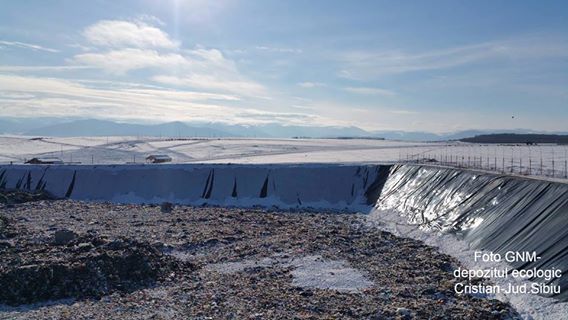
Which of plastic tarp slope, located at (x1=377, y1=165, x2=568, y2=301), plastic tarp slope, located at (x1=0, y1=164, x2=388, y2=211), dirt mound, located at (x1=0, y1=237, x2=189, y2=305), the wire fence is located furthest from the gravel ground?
plastic tarp slope, located at (x1=0, y1=164, x2=388, y2=211)

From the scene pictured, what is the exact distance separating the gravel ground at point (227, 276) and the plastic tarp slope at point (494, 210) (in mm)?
1938

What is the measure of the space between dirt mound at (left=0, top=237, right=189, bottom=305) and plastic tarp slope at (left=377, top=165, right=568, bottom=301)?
11.3m

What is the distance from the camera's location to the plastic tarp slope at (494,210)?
15.2 m

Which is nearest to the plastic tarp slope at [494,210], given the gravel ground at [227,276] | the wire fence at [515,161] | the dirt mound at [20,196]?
the gravel ground at [227,276]

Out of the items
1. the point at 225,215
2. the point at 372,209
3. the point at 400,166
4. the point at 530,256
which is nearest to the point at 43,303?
the point at 530,256

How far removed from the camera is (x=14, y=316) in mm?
12109

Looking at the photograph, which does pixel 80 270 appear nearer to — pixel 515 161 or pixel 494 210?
pixel 494 210

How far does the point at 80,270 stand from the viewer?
46.7 ft

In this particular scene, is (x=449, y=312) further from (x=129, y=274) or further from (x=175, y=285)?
(x=129, y=274)

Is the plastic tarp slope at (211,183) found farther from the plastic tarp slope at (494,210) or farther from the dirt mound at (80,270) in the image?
the dirt mound at (80,270)

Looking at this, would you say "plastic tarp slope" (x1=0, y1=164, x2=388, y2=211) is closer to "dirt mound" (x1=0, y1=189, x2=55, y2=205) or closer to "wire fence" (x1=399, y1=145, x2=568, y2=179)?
"dirt mound" (x1=0, y1=189, x2=55, y2=205)

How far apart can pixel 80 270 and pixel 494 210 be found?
50.5ft

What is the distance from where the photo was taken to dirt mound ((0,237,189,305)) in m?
13.5

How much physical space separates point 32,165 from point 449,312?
36741 millimetres
